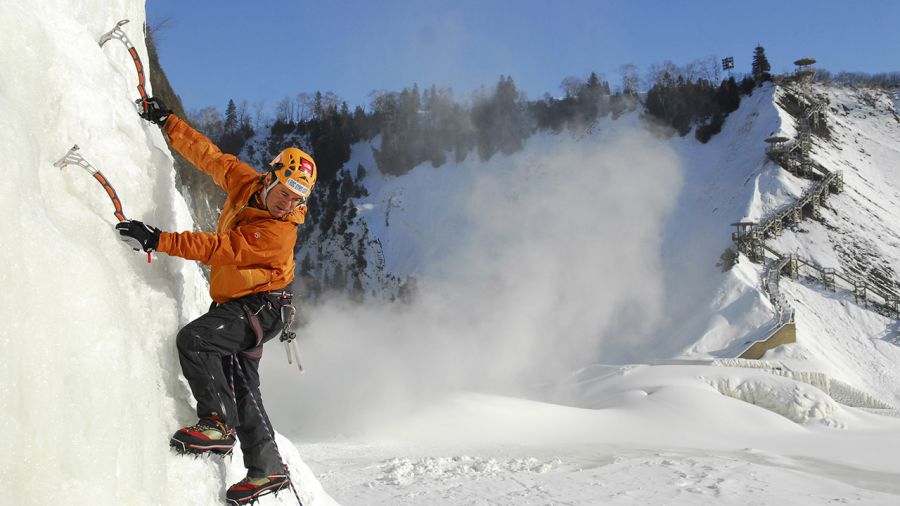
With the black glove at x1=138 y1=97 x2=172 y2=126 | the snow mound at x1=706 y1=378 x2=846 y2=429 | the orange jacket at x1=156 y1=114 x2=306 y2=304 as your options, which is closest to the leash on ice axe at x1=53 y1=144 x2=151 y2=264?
the orange jacket at x1=156 y1=114 x2=306 y2=304

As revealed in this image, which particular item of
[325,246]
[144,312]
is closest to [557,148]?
[325,246]

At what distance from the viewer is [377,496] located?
26.5 ft

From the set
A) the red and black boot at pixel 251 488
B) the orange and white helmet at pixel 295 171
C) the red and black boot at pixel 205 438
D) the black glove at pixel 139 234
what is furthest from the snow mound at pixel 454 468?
the black glove at pixel 139 234

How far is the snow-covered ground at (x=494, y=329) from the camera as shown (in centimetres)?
250

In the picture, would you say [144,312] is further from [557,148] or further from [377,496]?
[557,148]

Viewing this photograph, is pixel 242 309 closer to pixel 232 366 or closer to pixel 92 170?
pixel 232 366

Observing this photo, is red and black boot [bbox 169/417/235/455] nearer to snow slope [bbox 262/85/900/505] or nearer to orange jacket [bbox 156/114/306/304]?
orange jacket [bbox 156/114/306/304]

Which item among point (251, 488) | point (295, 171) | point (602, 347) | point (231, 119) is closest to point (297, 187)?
point (295, 171)

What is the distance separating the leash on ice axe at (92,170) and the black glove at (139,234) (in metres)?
0.13

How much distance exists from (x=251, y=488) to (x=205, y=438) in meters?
0.43

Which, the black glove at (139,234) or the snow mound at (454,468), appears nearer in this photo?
the black glove at (139,234)

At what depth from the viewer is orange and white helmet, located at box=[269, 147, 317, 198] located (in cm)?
343

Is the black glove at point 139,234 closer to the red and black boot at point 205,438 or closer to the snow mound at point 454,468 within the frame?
the red and black boot at point 205,438

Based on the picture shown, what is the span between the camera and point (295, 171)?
136 inches
